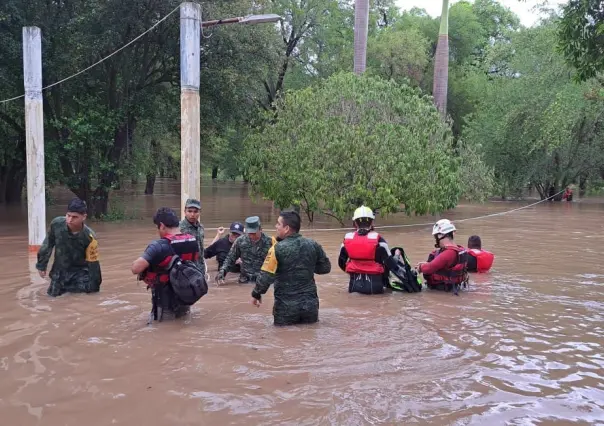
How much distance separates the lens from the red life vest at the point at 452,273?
329 inches

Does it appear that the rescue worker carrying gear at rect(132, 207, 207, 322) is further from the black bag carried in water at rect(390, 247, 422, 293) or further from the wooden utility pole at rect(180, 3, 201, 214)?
the wooden utility pole at rect(180, 3, 201, 214)

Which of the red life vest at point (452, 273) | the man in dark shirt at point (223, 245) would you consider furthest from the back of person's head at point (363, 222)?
the man in dark shirt at point (223, 245)

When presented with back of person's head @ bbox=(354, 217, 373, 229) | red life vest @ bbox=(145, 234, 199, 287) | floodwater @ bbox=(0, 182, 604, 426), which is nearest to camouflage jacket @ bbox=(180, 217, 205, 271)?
floodwater @ bbox=(0, 182, 604, 426)

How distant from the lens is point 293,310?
6512 mm

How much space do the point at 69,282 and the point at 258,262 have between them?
8.87 feet

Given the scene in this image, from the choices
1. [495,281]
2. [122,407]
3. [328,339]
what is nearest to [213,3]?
[495,281]

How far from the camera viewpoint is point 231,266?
905 centimetres

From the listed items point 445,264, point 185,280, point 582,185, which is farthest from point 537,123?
point 185,280

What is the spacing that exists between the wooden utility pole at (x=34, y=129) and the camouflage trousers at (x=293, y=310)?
24.2 ft

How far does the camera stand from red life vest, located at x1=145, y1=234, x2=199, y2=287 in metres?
6.14

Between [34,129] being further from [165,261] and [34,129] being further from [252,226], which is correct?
[165,261]

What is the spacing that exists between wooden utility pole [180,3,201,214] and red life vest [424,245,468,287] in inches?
197

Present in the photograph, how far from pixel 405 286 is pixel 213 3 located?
13054mm

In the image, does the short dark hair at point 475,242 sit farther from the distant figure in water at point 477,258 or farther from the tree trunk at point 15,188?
the tree trunk at point 15,188
